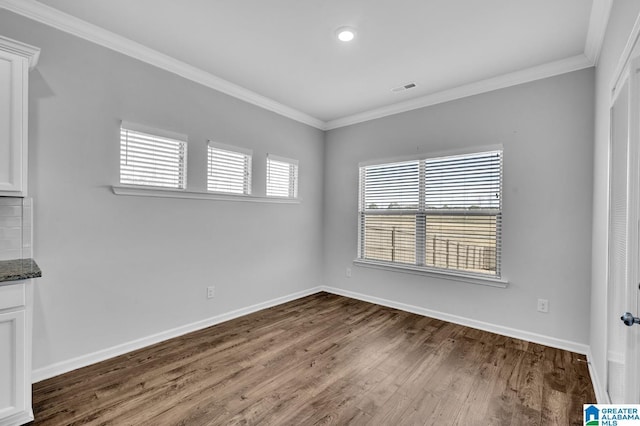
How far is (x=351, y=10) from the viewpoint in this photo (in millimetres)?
2223

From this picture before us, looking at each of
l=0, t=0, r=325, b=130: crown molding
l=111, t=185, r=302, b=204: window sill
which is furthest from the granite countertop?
l=0, t=0, r=325, b=130: crown molding

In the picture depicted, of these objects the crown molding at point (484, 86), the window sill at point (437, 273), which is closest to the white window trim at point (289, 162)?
the crown molding at point (484, 86)

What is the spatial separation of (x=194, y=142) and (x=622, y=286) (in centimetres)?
359

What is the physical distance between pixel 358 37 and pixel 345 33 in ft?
0.45

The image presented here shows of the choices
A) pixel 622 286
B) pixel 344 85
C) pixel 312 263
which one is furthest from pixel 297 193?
pixel 622 286

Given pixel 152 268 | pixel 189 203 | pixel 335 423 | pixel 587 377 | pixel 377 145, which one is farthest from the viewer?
pixel 377 145

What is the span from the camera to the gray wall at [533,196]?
283cm

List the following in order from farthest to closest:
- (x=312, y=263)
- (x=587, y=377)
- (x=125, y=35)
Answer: (x=312, y=263) < (x=125, y=35) < (x=587, y=377)

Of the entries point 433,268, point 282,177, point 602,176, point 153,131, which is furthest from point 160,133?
point 602,176

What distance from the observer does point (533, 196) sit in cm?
308

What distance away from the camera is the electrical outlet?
299 centimetres

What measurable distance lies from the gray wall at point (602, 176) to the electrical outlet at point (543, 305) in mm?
342

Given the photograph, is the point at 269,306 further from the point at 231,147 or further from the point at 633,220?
the point at 633,220

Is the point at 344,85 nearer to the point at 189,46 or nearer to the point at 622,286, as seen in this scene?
the point at 189,46
